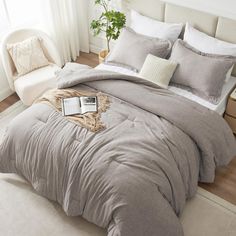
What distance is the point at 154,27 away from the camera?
3.31m

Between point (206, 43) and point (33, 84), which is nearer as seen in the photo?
point (206, 43)

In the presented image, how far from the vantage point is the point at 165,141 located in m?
2.42

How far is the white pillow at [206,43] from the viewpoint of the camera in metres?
2.93

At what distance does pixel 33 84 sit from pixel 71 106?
0.77 m

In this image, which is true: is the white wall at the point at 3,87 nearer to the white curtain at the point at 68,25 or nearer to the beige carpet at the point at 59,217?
the white curtain at the point at 68,25

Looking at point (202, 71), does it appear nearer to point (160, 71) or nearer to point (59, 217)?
point (160, 71)

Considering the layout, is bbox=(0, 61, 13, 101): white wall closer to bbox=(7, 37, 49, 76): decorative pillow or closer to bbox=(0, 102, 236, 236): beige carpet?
bbox=(7, 37, 49, 76): decorative pillow

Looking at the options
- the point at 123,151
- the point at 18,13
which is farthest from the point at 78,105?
the point at 18,13

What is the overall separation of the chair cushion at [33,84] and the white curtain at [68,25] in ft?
2.36

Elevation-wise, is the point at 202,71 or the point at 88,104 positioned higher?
the point at 202,71

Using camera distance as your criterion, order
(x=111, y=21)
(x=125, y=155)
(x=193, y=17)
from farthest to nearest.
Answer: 1. (x=111, y=21)
2. (x=193, y=17)
3. (x=125, y=155)

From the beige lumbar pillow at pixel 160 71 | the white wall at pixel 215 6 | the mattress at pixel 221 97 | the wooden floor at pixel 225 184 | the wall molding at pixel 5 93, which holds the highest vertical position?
the white wall at pixel 215 6

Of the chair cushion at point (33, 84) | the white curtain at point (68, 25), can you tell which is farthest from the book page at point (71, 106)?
the white curtain at point (68, 25)

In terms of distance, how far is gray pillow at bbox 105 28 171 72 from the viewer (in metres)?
3.16
